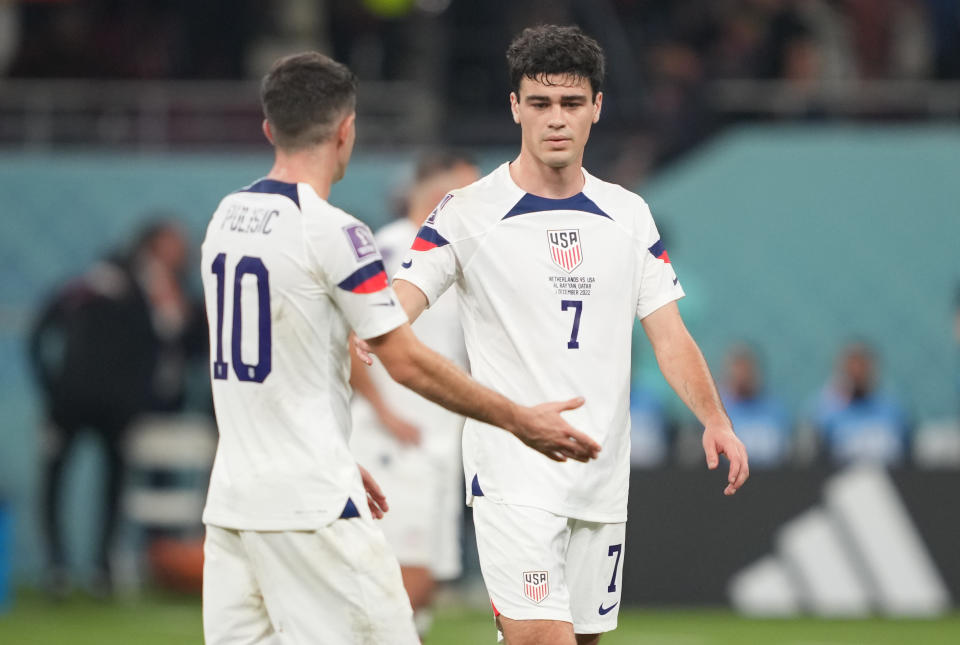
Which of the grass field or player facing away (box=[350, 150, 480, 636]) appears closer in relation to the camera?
player facing away (box=[350, 150, 480, 636])

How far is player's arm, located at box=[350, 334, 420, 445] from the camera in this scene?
23.5 feet

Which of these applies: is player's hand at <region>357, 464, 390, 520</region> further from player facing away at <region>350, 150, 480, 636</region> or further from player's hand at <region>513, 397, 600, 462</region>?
player facing away at <region>350, 150, 480, 636</region>

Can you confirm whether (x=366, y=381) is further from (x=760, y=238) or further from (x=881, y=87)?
(x=881, y=87)

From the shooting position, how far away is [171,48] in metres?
15.8

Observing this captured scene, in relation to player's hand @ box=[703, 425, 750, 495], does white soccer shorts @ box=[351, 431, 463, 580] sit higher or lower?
lower

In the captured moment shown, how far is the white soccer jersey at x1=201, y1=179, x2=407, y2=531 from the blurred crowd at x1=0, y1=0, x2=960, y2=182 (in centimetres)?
952

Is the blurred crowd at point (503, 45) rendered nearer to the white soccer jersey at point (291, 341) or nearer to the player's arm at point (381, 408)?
the player's arm at point (381, 408)

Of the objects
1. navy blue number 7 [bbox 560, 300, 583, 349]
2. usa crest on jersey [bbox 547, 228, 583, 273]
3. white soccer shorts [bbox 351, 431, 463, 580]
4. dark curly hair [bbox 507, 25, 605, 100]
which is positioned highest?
dark curly hair [bbox 507, 25, 605, 100]

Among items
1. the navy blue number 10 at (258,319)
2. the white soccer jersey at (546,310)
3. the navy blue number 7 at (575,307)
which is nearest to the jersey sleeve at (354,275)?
the navy blue number 10 at (258,319)

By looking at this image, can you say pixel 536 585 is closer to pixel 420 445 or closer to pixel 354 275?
pixel 354 275

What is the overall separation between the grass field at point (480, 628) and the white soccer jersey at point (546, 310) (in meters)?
4.54

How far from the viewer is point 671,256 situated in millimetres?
14203

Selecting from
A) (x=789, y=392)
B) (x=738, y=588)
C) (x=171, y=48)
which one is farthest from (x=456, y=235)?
(x=171, y=48)

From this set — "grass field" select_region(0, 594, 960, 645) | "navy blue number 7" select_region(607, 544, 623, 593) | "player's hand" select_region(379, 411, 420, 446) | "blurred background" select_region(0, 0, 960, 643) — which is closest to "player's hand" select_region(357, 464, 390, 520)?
"navy blue number 7" select_region(607, 544, 623, 593)
